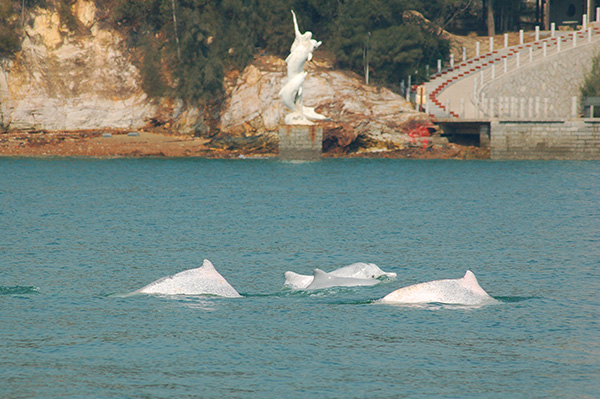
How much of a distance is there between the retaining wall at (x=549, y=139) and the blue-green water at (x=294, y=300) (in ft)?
54.3

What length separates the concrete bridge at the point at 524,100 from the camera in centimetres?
5516

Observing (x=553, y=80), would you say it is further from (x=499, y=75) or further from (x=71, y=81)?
(x=71, y=81)

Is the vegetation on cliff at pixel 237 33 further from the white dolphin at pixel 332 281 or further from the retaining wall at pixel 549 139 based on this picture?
the white dolphin at pixel 332 281

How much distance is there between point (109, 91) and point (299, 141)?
A: 19437 mm

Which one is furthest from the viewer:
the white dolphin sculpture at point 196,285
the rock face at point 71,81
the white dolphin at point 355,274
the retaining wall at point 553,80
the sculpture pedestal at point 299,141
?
the rock face at point 71,81

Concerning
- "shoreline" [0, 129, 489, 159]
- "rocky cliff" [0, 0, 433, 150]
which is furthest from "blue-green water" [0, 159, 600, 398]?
"rocky cliff" [0, 0, 433, 150]

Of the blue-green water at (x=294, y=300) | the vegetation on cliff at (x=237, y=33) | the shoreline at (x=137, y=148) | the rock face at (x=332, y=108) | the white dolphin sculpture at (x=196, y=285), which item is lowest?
the blue-green water at (x=294, y=300)

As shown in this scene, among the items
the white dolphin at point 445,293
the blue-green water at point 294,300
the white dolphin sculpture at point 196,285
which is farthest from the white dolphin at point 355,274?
the white dolphin at point 445,293

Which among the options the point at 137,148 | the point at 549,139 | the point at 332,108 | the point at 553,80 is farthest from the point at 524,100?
the point at 137,148

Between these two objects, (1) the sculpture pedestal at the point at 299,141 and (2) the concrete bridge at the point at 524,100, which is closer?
(2) the concrete bridge at the point at 524,100

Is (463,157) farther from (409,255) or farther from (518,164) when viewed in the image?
(409,255)

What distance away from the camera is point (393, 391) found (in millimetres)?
11930

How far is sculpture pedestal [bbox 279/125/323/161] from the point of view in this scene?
183ft

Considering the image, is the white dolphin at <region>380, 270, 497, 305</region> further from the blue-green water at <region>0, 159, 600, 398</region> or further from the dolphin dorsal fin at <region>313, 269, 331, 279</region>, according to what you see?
the dolphin dorsal fin at <region>313, 269, 331, 279</region>
